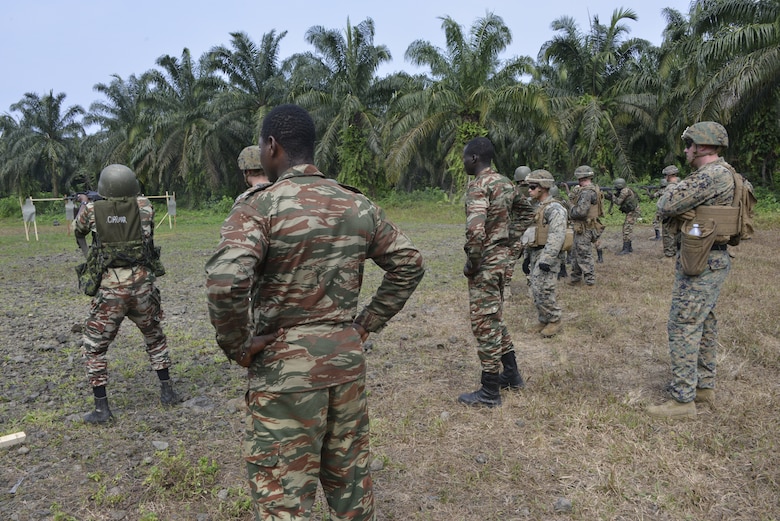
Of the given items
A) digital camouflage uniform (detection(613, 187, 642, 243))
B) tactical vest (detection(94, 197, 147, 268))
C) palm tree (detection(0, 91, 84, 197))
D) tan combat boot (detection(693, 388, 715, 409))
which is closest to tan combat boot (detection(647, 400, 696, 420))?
tan combat boot (detection(693, 388, 715, 409))

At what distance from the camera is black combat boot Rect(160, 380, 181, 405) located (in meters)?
4.49

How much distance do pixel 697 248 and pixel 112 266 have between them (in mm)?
4269

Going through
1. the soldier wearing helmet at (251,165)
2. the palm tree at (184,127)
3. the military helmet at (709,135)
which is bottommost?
the soldier wearing helmet at (251,165)

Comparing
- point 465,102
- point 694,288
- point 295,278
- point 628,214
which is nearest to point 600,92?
point 465,102

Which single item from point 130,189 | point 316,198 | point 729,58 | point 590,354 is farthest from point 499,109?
point 316,198

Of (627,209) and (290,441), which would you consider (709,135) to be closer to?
(290,441)

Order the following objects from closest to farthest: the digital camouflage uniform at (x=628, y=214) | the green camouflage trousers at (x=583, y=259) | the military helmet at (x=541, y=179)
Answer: the military helmet at (x=541, y=179)
the green camouflage trousers at (x=583, y=259)
the digital camouflage uniform at (x=628, y=214)

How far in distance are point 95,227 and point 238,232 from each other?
2785 mm

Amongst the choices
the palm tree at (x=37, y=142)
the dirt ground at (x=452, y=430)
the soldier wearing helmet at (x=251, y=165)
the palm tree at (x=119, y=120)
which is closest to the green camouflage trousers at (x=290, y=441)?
the dirt ground at (x=452, y=430)

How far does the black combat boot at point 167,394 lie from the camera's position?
177 inches

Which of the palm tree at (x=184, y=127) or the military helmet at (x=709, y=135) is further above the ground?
the palm tree at (x=184, y=127)

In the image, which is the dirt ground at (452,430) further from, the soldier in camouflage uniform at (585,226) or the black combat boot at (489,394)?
the soldier in camouflage uniform at (585,226)

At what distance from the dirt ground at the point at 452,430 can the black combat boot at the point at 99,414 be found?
2.7 inches

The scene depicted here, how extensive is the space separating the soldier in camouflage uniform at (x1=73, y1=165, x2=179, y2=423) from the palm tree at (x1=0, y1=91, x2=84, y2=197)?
39044mm
